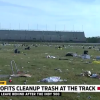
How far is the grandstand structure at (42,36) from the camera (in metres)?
136

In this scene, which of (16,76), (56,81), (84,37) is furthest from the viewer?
(84,37)

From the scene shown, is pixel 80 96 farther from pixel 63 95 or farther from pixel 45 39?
pixel 45 39

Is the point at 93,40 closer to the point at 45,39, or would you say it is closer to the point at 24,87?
the point at 45,39

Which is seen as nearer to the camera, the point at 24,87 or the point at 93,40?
the point at 24,87

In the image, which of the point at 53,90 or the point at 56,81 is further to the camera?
the point at 56,81

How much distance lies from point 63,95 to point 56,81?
10.3ft

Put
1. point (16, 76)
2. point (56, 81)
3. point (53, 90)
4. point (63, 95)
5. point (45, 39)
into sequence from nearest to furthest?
point (53, 90)
point (63, 95)
point (56, 81)
point (16, 76)
point (45, 39)

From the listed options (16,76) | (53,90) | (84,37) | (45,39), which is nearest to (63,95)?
(53,90)

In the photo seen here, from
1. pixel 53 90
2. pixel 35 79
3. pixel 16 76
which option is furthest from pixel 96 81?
pixel 53 90

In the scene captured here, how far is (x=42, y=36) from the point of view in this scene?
5477 inches

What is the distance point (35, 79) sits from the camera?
15.5 meters

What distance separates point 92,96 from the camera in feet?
39.2

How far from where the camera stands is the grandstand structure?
447 feet

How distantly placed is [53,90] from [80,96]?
7.90 ft
